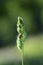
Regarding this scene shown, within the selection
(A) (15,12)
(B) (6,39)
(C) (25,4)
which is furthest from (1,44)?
(C) (25,4)

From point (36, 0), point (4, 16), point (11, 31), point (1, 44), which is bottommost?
point (1, 44)

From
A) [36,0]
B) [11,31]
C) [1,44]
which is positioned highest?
[36,0]

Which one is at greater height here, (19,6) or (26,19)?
(19,6)

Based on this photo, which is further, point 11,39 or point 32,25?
point 32,25

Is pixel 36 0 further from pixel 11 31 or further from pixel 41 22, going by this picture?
pixel 11 31

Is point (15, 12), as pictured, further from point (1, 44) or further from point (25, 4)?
point (1, 44)

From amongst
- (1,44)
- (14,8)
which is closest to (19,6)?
(14,8)
